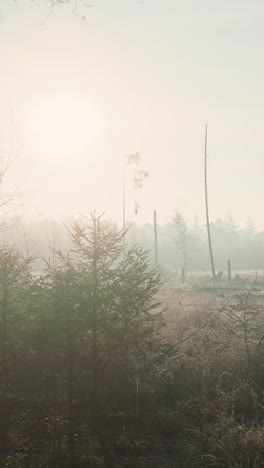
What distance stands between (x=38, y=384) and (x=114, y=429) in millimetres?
2046

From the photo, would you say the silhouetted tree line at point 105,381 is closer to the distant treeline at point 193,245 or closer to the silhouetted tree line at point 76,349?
the silhouetted tree line at point 76,349

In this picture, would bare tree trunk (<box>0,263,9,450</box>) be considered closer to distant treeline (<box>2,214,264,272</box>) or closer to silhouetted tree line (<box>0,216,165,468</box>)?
silhouetted tree line (<box>0,216,165,468</box>)

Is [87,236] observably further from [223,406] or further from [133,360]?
[223,406]

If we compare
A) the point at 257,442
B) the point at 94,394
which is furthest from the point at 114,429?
the point at 257,442

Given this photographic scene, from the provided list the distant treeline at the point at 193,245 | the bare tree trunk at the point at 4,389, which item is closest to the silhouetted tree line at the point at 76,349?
the bare tree trunk at the point at 4,389

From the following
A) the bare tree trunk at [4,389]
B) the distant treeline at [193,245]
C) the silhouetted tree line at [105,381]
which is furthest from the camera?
the distant treeline at [193,245]

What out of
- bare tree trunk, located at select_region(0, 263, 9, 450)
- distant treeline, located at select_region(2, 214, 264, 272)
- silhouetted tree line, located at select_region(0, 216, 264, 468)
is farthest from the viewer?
distant treeline, located at select_region(2, 214, 264, 272)

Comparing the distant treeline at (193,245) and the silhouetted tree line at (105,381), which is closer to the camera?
the silhouetted tree line at (105,381)

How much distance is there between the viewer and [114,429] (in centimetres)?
727

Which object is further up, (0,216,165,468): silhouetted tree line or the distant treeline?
the distant treeline

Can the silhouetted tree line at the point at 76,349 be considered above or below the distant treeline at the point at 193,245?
below

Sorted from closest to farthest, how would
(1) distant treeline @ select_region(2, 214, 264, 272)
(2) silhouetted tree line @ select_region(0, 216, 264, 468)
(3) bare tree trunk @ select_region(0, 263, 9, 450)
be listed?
(2) silhouetted tree line @ select_region(0, 216, 264, 468) → (3) bare tree trunk @ select_region(0, 263, 9, 450) → (1) distant treeline @ select_region(2, 214, 264, 272)

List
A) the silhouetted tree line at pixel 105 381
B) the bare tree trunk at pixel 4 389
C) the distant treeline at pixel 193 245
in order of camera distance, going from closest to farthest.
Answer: the silhouetted tree line at pixel 105 381, the bare tree trunk at pixel 4 389, the distant treeline at pixel 193 245

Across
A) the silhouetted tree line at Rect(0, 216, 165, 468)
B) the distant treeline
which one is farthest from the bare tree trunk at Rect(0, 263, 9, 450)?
the distant treeline
